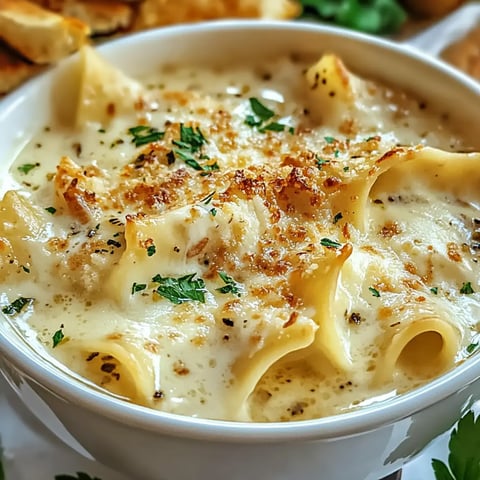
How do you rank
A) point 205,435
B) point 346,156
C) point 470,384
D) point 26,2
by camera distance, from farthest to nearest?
point 26,2
point 346,156
point 470,384
point 205,435

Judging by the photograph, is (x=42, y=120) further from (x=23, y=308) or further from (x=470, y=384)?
(x=470, y=384)

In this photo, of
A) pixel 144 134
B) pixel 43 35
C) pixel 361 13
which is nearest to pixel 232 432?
pixel 144 134

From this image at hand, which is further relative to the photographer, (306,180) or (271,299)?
(306,180)

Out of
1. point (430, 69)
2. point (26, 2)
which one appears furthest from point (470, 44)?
point (26, 2)

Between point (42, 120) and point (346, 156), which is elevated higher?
point (346, 156)

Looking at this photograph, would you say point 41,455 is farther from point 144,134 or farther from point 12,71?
point 12,71

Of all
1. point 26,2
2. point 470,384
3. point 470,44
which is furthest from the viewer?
point 470,44

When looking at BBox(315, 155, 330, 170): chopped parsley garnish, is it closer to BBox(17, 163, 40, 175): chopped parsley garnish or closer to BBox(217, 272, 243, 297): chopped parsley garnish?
BBox(217, 272, 243, 297): chopped parsley garnish
